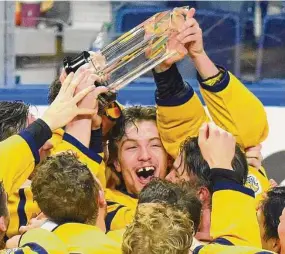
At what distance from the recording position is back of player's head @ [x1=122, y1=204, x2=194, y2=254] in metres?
2.24

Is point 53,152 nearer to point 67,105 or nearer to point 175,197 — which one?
point 67,105

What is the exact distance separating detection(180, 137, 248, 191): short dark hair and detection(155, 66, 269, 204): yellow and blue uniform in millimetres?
186

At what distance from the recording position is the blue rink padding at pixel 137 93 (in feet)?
13.8

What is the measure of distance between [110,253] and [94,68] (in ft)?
2.32

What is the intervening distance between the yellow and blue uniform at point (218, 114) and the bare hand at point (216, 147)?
0.38 m

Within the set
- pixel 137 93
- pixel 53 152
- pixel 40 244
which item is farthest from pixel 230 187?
pixel 137 93

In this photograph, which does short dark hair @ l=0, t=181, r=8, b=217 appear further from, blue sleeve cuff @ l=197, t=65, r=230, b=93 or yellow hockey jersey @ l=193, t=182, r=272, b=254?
blue sleeve cuff @ l=197, t=65, r=230, b=93

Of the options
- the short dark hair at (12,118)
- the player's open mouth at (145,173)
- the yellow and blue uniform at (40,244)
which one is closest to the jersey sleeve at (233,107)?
Result: the player's open mouth at (145,173)

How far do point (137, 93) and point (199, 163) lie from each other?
55.4 inches

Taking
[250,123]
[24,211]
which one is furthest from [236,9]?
[24,211]

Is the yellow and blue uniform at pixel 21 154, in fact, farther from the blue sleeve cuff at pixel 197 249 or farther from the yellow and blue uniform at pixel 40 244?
the blue sleeve cuff at pixel 197 249

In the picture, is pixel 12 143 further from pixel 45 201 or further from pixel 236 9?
pixel 236 9

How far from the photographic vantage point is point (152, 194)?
2641mm

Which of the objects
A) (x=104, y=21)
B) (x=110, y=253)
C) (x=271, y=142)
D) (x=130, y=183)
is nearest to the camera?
(x=110, y=253)
